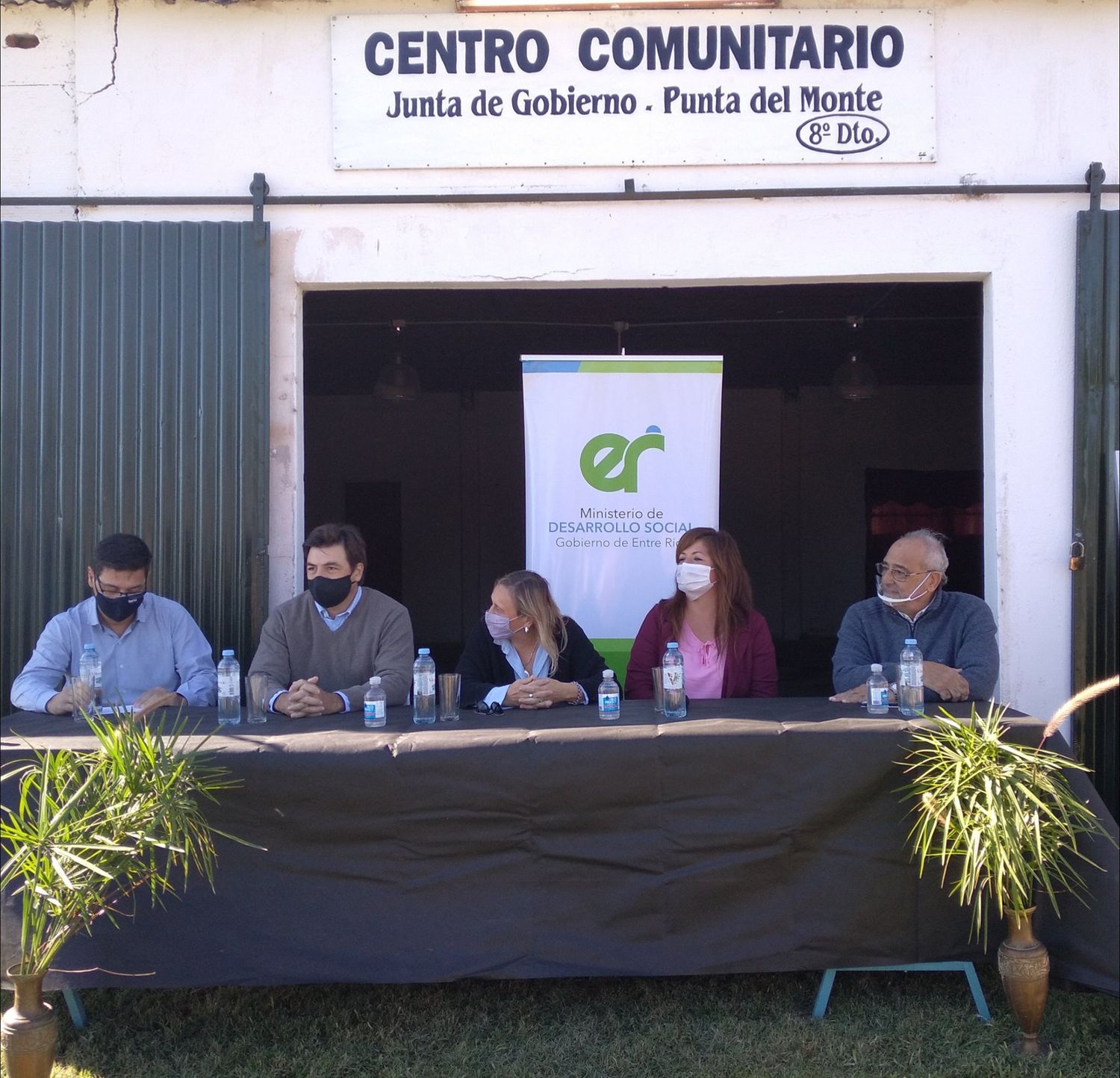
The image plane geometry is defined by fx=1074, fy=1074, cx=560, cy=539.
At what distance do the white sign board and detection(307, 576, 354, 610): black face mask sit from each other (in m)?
1.64

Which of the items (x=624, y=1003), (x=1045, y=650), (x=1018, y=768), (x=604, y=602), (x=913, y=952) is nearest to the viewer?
(x=1018, y=768)

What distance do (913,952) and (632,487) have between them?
2.15 meters

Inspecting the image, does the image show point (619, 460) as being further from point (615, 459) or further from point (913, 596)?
point (913, 596)

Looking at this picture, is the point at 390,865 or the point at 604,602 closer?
the point at 390,865

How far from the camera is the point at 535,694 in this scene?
3578 mm

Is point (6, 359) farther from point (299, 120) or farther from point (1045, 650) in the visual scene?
point (1045, 650)

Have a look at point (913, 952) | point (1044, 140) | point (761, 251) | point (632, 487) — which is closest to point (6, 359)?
point (632, 487)

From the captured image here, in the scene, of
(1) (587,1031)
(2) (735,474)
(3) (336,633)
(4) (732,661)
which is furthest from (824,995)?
(2) (735,474)

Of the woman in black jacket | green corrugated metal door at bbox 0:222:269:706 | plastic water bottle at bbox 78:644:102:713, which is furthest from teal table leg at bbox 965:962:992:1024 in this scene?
plastic water bottle at bbox 78:644:102:713

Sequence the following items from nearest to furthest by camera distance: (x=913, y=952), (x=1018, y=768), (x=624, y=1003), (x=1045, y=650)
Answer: (x=1018, y=768) < (x=913, y=952) < (x=624, y=1003) < (x=1045, y=650)

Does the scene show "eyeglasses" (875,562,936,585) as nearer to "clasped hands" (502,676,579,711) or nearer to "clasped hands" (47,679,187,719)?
"clasped hands" (502,676,579,711)

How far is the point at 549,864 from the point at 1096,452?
2.60 metres

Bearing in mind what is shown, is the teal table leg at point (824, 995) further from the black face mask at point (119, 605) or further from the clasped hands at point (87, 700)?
the black face mask at point (119, 605)

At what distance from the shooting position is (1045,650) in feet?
13.4
